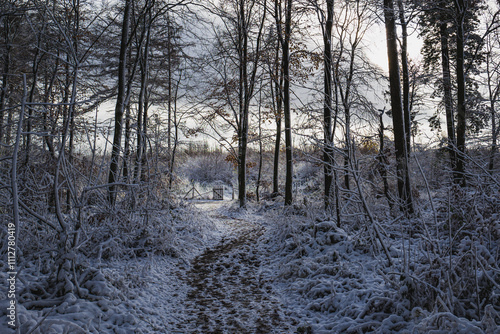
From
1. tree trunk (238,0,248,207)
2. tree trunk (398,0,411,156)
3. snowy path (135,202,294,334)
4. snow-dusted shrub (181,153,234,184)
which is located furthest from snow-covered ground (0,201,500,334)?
snow-dusted shrub (181,153,234,184)

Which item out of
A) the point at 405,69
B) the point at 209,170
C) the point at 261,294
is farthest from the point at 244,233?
the point at 209,170

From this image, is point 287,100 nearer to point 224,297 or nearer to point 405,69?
point 405,69

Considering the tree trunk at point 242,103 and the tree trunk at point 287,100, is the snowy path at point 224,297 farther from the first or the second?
the tree trunk at point 242,103

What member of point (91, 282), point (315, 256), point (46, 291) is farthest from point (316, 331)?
point (46, 291)

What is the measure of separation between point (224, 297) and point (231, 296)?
125mm

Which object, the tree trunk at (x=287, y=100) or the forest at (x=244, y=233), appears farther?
the tree trunk at (x=287, y=100)

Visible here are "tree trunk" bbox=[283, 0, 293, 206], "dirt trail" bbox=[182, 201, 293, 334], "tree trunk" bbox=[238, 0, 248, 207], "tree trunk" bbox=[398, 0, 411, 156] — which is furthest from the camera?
"tree trunk" bbox=[238, 0, 248, 207]

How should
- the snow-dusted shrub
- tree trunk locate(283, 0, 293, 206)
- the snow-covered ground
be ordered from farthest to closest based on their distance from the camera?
the snow-dusted shrub, tree trunk locate(283, 0, 293, 206), the snow-covered ground

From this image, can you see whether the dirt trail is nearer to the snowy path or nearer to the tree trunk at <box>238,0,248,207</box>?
the snowy path

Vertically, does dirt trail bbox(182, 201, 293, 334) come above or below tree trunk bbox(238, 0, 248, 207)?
below

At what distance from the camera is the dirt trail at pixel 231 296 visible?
14.1 feet

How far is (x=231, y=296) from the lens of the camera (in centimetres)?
533


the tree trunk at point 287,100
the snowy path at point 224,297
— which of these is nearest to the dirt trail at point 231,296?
the snowy path at point 224,297

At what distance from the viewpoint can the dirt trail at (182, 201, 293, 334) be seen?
4312 millimetres
